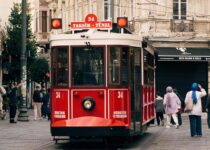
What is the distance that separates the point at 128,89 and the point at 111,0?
32.5 metres

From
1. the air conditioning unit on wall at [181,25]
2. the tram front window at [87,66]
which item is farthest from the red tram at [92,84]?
the air conditioning unit on wall at [181,25]

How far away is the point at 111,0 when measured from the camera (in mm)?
52312

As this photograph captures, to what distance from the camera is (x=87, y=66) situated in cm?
2000

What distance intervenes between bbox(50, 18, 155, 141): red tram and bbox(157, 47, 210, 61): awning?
28.6 meters

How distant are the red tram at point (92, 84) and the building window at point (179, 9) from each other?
98.9 ft

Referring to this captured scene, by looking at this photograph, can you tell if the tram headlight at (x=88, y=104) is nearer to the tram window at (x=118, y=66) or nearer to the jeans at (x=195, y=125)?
the tram window at (x=118, y=66)

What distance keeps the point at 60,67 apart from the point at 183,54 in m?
29.7

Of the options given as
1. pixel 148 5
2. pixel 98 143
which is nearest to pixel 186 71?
pixel 148 5

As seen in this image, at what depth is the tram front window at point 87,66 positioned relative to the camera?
1997 cm

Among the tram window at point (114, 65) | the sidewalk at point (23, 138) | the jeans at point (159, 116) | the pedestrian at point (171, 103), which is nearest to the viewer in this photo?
the tram window at point (114, 65)

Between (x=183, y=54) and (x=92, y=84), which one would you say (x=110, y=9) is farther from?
(x=92, y=84)

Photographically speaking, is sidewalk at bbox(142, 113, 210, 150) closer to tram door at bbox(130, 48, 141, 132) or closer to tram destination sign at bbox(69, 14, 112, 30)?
tram door at bbox(130, 48, 141, 132)

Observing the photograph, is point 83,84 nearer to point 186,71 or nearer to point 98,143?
point 98,143

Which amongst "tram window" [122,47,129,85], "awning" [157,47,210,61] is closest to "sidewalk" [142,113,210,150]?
"tram window" [122,47,129,85]
